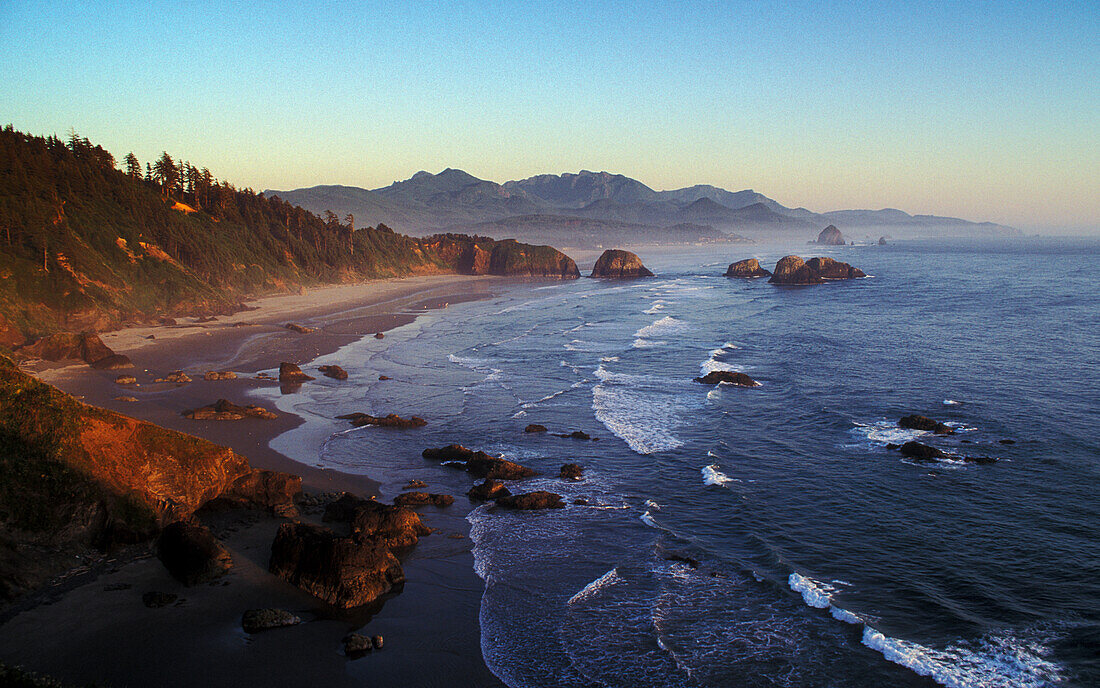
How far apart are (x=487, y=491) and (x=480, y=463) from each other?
2.80 m

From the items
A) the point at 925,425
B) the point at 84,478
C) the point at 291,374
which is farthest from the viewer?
the point at 291,374

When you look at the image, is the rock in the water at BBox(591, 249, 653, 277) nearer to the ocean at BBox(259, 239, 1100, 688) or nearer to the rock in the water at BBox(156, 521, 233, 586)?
the ocean at BBox(259, 239, 1100, 688)

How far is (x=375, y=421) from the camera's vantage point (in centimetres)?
3284

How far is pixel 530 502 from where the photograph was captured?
22891mm

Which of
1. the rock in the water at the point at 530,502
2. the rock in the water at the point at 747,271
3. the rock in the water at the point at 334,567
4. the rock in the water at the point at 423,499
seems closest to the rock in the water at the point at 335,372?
the rock in the water at the point at 423,499

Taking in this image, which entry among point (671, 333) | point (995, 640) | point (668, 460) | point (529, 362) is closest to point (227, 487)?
point (668, 460)

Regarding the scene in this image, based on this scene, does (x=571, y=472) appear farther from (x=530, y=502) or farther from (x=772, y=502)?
(x=772, y=502)

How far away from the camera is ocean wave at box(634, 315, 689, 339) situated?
6282 cm

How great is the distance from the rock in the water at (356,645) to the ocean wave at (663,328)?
162ft

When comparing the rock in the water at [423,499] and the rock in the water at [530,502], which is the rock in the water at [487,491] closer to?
the rock in the water at [530,502]

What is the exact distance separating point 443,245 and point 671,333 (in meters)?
113

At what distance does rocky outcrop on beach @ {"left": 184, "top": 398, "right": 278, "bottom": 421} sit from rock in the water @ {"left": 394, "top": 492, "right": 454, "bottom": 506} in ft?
44.9

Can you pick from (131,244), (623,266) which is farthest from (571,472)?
(623,266)

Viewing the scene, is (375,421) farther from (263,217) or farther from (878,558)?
(263,217)
